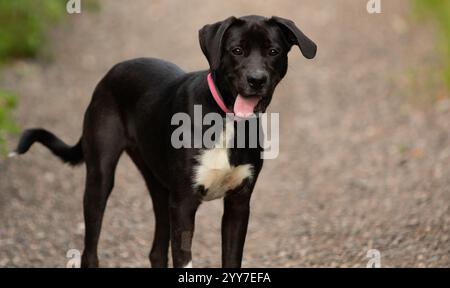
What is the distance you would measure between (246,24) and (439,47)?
19.8ft

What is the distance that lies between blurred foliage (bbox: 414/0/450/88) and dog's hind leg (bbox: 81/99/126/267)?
4.87m

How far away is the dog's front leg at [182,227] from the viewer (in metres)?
4.32

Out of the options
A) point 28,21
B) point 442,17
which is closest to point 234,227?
point 442,17

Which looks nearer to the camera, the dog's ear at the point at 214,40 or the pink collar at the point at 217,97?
the dog's ear at the point at 214,40

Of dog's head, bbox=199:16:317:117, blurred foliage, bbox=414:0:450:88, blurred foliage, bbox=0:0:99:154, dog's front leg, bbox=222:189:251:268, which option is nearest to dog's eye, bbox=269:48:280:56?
dog's head, bbox=199:16:317:117

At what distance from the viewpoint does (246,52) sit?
4141 mm

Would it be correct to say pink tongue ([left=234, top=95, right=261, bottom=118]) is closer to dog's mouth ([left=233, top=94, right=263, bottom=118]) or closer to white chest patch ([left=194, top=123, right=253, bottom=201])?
dog's mouth ([left=233, top=94, right=263, bottom=118])

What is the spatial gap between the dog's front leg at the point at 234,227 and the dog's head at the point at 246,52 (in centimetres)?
59

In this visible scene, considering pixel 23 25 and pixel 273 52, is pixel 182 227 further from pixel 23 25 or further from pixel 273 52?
pixel 23 25

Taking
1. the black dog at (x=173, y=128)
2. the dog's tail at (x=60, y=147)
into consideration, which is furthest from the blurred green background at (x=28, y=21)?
the black dog at (x=173, y=128)

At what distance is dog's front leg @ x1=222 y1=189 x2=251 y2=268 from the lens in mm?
4484

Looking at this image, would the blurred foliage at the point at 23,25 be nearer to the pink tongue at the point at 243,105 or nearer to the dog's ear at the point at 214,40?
the dog's ear at the point at 214,40

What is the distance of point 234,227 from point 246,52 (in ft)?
3.39
